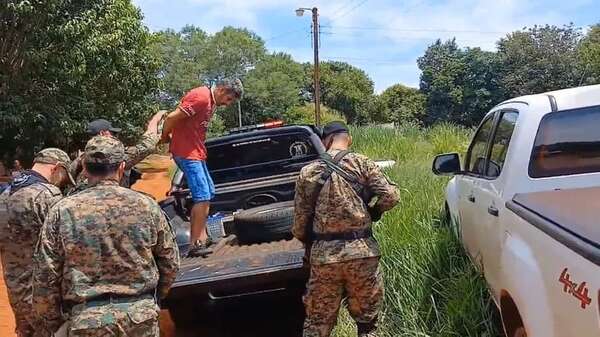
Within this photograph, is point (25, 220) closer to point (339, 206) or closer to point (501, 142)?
point (339, 206)

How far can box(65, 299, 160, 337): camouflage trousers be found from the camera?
2.97 m

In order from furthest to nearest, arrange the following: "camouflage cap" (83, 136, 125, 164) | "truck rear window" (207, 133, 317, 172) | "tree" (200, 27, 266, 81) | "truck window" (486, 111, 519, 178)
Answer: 1. "tree" (200, 27, 266, 81)
2. "truck rear window" (207, 133, 317, 172)
3. "truck window" (486, 111, 519, 178)
4. "camouflage cap" (83, 136, 125, 164)

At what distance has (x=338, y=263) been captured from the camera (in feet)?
13.0

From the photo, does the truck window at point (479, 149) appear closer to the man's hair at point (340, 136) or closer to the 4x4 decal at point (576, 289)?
the man's hair at point (340, 136)

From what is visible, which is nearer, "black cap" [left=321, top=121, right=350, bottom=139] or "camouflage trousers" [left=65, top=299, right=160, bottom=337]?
"camouflage trousers" [left=65, top=299, right=160, bottom=337]

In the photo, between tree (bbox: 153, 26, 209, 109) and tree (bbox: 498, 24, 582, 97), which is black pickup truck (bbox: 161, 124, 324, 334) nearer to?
tree (bbox: 498, 24, 582, 97)

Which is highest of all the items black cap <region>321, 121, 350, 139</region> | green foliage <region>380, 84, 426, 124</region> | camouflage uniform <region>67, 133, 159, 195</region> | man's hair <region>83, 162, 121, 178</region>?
black cap <region>321, 121, 350, 139</region>

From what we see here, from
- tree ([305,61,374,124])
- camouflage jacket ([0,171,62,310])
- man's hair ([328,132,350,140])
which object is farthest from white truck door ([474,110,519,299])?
tree ([305,61,374,124])

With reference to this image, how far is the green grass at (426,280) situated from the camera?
4.15m

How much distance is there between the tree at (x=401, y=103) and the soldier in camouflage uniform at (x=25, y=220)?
49.5 meters

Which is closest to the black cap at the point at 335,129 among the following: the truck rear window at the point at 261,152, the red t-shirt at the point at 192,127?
the red t-shirt at the point at 192,127

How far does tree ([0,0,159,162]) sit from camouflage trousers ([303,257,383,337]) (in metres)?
11.3

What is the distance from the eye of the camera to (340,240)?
4.01 metres

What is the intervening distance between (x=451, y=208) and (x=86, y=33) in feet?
39.3
